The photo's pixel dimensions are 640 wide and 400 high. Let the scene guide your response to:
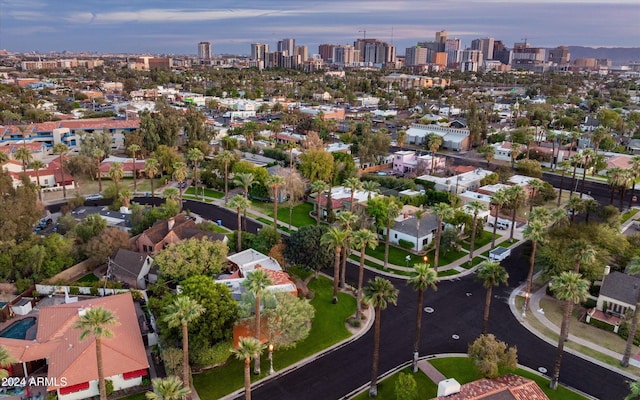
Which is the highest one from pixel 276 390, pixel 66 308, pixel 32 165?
pixel 32 165

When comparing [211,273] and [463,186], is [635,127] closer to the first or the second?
[463,186]

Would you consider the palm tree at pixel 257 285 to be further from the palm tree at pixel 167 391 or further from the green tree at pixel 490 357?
the green tree at pixel 490 357

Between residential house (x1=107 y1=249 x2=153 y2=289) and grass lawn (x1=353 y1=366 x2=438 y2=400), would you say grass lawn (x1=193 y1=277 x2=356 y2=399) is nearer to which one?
grass lawn (x1=353 y1=366 x2=438 y2=400)

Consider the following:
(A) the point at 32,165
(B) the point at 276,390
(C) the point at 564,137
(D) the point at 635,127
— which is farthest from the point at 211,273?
(D) the point at 635,127

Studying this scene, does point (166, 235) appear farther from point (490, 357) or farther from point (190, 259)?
point (490, 357)

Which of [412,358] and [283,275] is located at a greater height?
[283,275]

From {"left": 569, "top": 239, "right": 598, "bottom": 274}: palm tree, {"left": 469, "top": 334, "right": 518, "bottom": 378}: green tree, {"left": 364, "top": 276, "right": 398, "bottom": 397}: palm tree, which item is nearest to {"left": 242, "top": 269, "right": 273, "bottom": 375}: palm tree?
{"left": 364, "top": 276, "right": 398, "bottom": 397}: palm tree

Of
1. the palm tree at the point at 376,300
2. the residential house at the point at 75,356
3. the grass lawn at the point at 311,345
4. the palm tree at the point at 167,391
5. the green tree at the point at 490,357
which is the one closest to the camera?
the palm tree at the point at 167,391

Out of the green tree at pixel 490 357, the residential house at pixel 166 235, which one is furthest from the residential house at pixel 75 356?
the green tree at pixel 490 357
